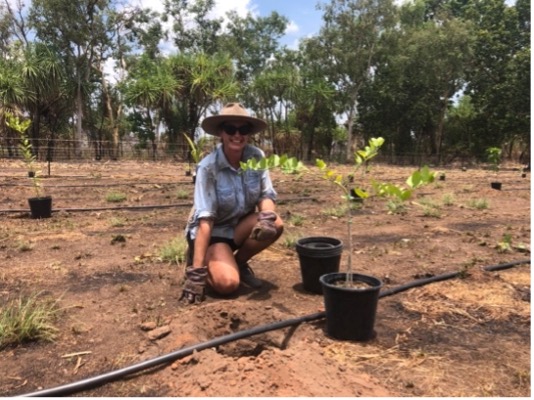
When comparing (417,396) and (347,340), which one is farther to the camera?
(347,340)

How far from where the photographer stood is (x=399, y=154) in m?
24.1

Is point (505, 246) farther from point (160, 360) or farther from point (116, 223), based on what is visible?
point (116, 223)

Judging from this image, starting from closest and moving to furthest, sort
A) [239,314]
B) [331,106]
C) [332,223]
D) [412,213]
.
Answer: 1. [239,314]
2. [332,223]
3. [412,213]
4. [331,106]

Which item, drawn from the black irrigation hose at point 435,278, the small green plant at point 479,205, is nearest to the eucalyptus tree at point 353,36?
the small green plant at point 479,205

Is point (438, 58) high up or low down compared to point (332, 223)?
up

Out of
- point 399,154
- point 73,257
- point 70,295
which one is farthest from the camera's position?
point 399,154

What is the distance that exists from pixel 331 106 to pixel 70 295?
2078 cm

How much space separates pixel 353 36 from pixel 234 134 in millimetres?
20304

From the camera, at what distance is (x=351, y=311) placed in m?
2.26

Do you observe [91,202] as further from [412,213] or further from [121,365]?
[121,365]

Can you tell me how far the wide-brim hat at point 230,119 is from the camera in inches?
114

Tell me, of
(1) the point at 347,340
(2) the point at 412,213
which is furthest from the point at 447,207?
(1) the point at 347,340

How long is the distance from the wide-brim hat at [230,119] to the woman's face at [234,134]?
4cm

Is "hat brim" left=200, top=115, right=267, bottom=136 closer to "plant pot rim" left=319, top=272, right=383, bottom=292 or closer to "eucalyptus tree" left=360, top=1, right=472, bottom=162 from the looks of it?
"plant pot rim" left=319, top=272, right=383, bottom=292
